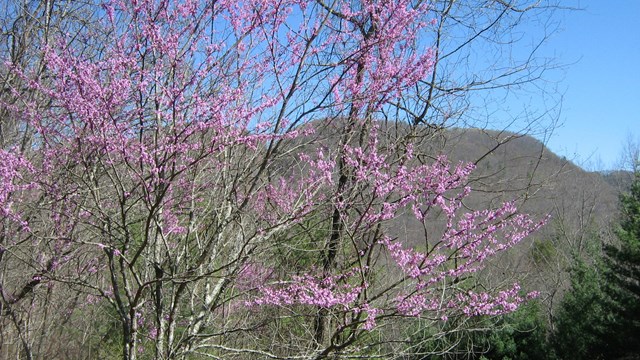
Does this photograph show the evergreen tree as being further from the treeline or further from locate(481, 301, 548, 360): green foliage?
locate(481, 301, 548, 360): green foliage

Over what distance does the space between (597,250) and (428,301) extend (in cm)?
1742

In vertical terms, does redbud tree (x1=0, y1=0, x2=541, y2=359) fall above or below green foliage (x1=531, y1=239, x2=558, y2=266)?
below

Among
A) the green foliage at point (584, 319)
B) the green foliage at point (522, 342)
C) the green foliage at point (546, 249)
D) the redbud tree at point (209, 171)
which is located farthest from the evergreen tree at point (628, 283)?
the green foliage at point (546, 249)

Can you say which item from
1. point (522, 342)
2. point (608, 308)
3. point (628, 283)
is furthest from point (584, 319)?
point (522, 342)

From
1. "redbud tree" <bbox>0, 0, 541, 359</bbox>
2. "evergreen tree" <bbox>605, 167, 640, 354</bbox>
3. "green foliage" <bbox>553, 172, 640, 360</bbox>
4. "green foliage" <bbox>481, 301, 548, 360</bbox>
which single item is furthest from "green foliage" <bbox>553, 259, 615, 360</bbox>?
"redbud tree" <bbox>0, 0, 541, 359</bbox>

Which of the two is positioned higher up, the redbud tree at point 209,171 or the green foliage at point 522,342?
the redbud tree at point 209,171

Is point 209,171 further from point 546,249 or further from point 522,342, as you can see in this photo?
point 546,249

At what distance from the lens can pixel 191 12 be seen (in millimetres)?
3959

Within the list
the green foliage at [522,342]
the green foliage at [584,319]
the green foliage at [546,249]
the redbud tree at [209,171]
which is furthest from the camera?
the green foliage at [546,249]

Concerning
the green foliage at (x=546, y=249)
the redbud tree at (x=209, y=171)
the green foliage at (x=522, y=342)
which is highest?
the green foliage at (x=546, y=249)

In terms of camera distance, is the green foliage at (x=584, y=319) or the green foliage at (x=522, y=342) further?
the green foliage at (x=584, y=319)

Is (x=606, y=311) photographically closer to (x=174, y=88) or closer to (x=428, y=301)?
(x=428, y=301)

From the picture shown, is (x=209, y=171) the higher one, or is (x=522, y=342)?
(x=209, y=171)

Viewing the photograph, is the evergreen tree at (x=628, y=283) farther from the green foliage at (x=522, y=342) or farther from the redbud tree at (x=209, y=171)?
the redbud tree at (x=209, y=171)
